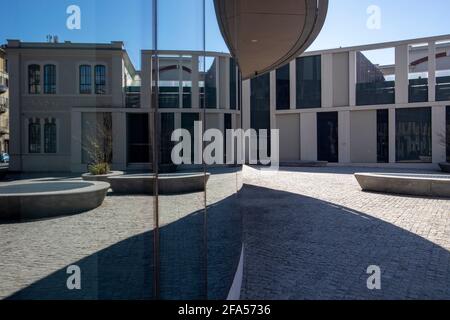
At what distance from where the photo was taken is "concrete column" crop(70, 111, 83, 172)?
50.5 inches

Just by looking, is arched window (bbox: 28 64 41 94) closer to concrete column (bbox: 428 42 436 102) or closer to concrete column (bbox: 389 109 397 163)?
concrete column (bbox: 389 109 397 163)

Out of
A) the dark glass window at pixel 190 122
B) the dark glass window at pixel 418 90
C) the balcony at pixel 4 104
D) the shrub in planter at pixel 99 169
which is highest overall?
the dark glass window at pixel 418 90

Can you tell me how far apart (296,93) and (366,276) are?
28.6m

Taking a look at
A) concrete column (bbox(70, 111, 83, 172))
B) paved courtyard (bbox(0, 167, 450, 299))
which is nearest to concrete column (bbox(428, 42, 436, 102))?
paved courtyard (bbox(0, 167, 450, 299))

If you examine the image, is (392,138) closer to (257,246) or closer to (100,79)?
(257,246)

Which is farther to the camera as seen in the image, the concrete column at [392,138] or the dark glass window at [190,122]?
the concrete column at [392,138]

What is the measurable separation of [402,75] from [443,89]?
297 cm

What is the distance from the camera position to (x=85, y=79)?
51.2 inches

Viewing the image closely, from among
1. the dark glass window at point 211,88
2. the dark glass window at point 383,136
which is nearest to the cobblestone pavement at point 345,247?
the dark glass window at point 211,88

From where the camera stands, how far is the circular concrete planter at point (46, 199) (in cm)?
112

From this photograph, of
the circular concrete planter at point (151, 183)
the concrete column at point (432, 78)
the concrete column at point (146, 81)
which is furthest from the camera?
the concrete column at point (432, 78)

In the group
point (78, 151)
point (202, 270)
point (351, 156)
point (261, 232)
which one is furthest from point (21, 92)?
point (351, 156)

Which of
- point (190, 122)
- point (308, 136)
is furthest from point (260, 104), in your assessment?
point (190, 122)

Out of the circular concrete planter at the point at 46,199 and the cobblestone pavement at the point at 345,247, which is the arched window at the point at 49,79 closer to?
the circular concrete planter at the point at 46,199
